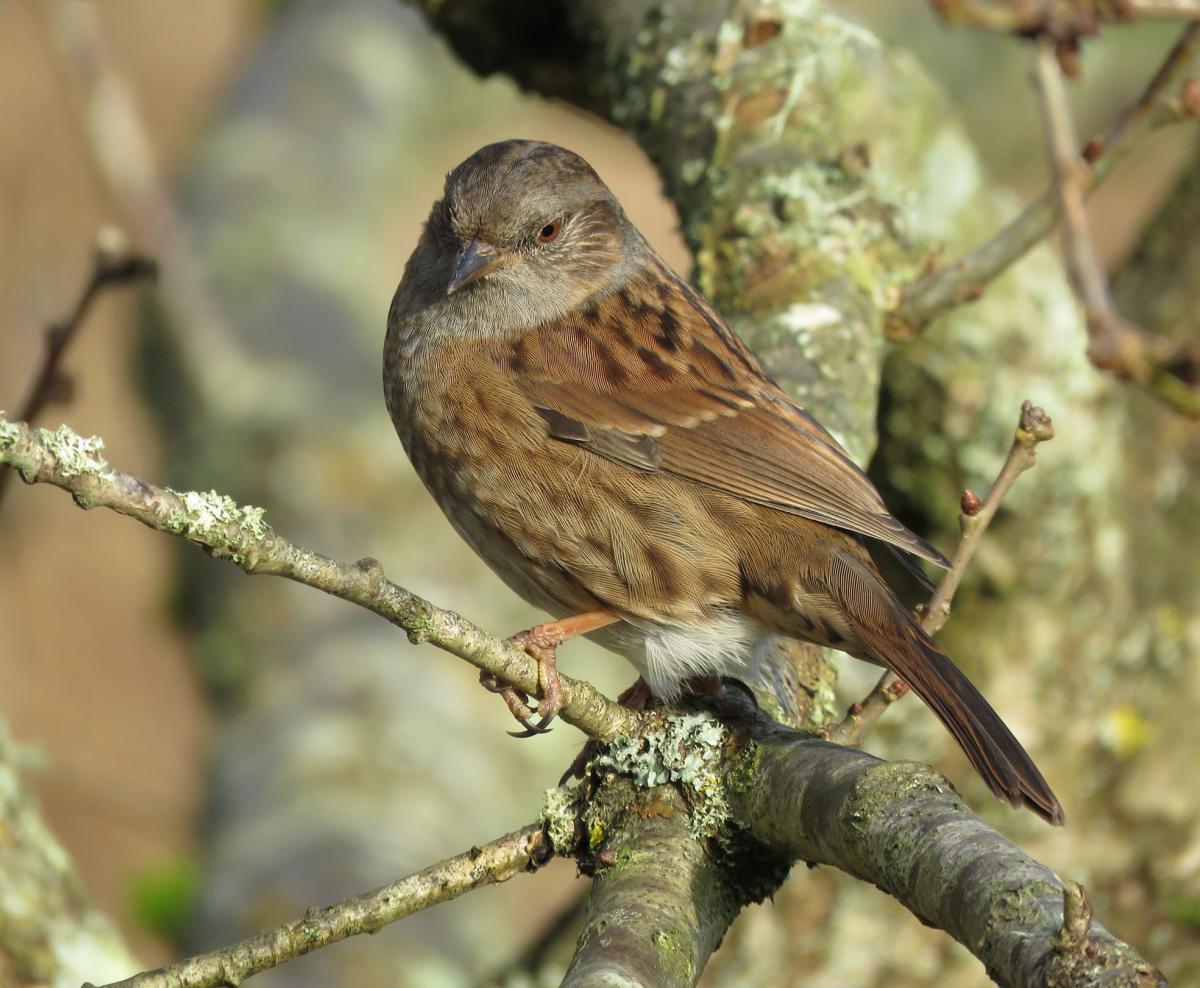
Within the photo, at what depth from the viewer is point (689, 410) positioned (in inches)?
138

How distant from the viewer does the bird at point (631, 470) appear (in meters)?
3.18

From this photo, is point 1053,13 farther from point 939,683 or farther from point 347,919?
point 347,919

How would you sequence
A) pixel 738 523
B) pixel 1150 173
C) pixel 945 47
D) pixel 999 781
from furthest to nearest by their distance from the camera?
1. pixel 1150 173
2. pixel 945 47
3. pixel 738 523
4. pixel 999 781

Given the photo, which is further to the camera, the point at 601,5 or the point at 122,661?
the point at 122,661

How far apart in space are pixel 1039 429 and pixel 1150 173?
10.3 meters

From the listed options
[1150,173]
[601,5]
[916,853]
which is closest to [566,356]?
[601,5]

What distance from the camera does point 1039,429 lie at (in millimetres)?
2400

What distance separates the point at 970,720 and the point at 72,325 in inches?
78.4

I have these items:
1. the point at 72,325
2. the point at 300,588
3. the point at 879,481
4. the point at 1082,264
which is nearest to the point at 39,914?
the point at 72,325

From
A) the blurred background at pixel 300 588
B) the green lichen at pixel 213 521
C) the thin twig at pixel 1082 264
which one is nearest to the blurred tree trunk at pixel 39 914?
the blurred background at pixel 300 588

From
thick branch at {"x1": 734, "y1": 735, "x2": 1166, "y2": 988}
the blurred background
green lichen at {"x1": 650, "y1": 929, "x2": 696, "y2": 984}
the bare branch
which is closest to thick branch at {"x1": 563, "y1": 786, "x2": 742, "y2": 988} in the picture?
green lichen at {"x1": 650, "y1": 929, "x2": 696, "y2": 984}

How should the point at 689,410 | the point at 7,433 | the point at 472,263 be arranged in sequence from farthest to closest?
the point at 472,263
the point at 689,410
the point at 7,433

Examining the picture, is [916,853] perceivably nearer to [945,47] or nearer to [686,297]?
[686,297]

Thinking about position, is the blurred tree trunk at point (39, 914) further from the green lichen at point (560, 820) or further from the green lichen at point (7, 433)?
the green lichen at point (7, 433)
